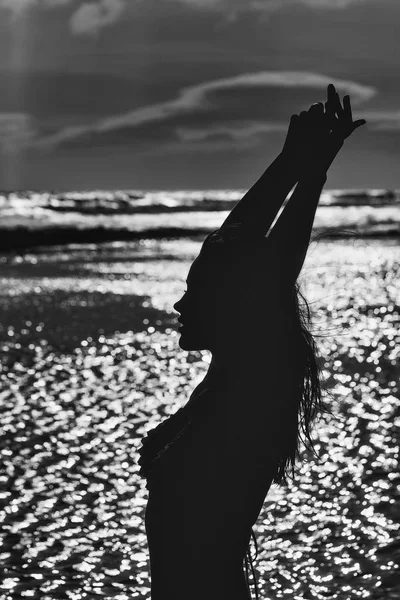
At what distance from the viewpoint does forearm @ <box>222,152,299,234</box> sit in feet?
6.55

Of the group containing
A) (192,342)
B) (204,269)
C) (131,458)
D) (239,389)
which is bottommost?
(239,389)

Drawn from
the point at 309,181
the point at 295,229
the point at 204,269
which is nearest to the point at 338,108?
the point at 309,181

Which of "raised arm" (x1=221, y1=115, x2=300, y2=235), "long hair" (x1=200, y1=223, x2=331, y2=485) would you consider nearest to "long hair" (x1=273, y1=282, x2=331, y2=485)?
"long hair" (x1=200, y1=223, x2=331, y2=485)

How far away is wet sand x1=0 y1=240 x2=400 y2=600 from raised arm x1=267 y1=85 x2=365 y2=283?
0.31 meters

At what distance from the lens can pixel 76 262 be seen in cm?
2658

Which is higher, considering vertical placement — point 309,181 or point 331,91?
point 331,91

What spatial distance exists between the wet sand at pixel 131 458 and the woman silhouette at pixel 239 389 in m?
0.28

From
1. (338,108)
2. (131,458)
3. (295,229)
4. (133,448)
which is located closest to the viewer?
(295,229)

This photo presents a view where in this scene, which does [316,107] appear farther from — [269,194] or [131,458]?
[131,458]

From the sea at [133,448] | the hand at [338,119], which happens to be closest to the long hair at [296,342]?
the sea at [133,448]

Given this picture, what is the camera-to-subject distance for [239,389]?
1993 mm

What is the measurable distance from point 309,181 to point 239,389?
444mm

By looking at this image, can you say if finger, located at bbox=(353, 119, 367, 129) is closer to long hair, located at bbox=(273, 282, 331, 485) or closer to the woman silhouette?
the woman silhouette

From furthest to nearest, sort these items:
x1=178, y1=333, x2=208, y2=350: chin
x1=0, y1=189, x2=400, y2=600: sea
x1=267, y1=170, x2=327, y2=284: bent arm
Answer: x1=0, y1=189, x2=400, y2=600: sea < x1=178, y1=333, x2=208, y2=350: chin < x1=267, y1=170, x2=327, y2=284: bent arm
